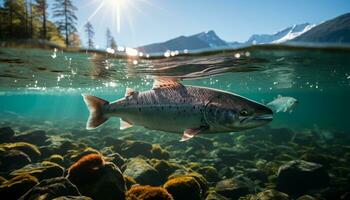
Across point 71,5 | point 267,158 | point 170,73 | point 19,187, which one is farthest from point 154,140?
point 19,187

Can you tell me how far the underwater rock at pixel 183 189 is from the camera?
9.86 metres

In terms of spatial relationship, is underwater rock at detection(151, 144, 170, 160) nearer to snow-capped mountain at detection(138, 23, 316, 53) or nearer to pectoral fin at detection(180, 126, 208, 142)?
snow-capped mountain at detection(138, 23, 316, 53)

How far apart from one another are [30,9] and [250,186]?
71.4 feet

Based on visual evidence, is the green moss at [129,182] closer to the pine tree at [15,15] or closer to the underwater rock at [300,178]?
the underwater rock at [300,178]

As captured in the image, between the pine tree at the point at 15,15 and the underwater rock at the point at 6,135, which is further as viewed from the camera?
the underwater rock at the point at 6,135

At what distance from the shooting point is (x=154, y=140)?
28797 mm

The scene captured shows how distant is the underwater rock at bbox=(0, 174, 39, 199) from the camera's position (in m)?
8.84

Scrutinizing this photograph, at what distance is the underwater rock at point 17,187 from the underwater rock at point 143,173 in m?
4.03

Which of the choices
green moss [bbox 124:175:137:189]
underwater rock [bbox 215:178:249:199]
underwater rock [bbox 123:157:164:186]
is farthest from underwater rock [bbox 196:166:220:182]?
green moss [bbox 124:175:137:189]

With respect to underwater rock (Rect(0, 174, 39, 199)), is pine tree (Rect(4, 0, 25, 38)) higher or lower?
higher

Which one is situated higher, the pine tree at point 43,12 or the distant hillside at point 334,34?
the pine tree at point 43,12

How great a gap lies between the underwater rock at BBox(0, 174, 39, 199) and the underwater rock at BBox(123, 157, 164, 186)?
4.03 metres

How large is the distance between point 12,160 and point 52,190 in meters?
6.85

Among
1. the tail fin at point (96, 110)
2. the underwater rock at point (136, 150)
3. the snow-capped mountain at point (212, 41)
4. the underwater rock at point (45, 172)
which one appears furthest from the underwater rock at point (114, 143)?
the tail fin at point (96, 110)
